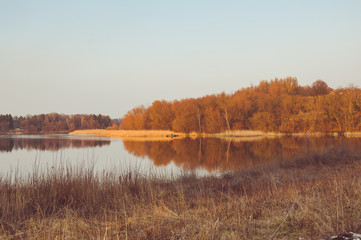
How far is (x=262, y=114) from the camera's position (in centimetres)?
4619

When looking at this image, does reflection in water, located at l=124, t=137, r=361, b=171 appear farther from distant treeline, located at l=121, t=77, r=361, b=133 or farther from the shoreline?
distant treeline, located at l=121, t=77, r=361, b=133

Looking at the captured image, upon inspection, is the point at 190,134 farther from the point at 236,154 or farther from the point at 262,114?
the point at 236,154

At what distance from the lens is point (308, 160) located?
42.7ft

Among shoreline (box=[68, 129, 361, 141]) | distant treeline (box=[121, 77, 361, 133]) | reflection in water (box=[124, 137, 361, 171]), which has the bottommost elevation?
reflection in water (box=[124, 137, 361, 171])

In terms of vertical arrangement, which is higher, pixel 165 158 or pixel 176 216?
pixel 176 216

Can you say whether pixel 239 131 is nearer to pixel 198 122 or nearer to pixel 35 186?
pixel 198 122

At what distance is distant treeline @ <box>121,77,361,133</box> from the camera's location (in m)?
41.1

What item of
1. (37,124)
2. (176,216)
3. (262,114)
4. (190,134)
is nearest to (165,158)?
(176,216)

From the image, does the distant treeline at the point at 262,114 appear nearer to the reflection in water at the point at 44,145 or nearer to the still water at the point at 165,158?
the still water at the point at 165,158

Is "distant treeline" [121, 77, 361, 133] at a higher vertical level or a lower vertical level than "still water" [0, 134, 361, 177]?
higher

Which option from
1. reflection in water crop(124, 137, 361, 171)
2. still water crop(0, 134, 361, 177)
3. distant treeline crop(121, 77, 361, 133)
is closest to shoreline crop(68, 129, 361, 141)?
distant treeline crop(121, 77, 361, 133)

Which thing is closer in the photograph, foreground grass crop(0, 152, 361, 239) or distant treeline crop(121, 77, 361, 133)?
foreground grass crop(0, 152, 361, 239)

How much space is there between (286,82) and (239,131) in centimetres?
3482

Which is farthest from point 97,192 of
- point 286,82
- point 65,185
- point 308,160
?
point 286,82
